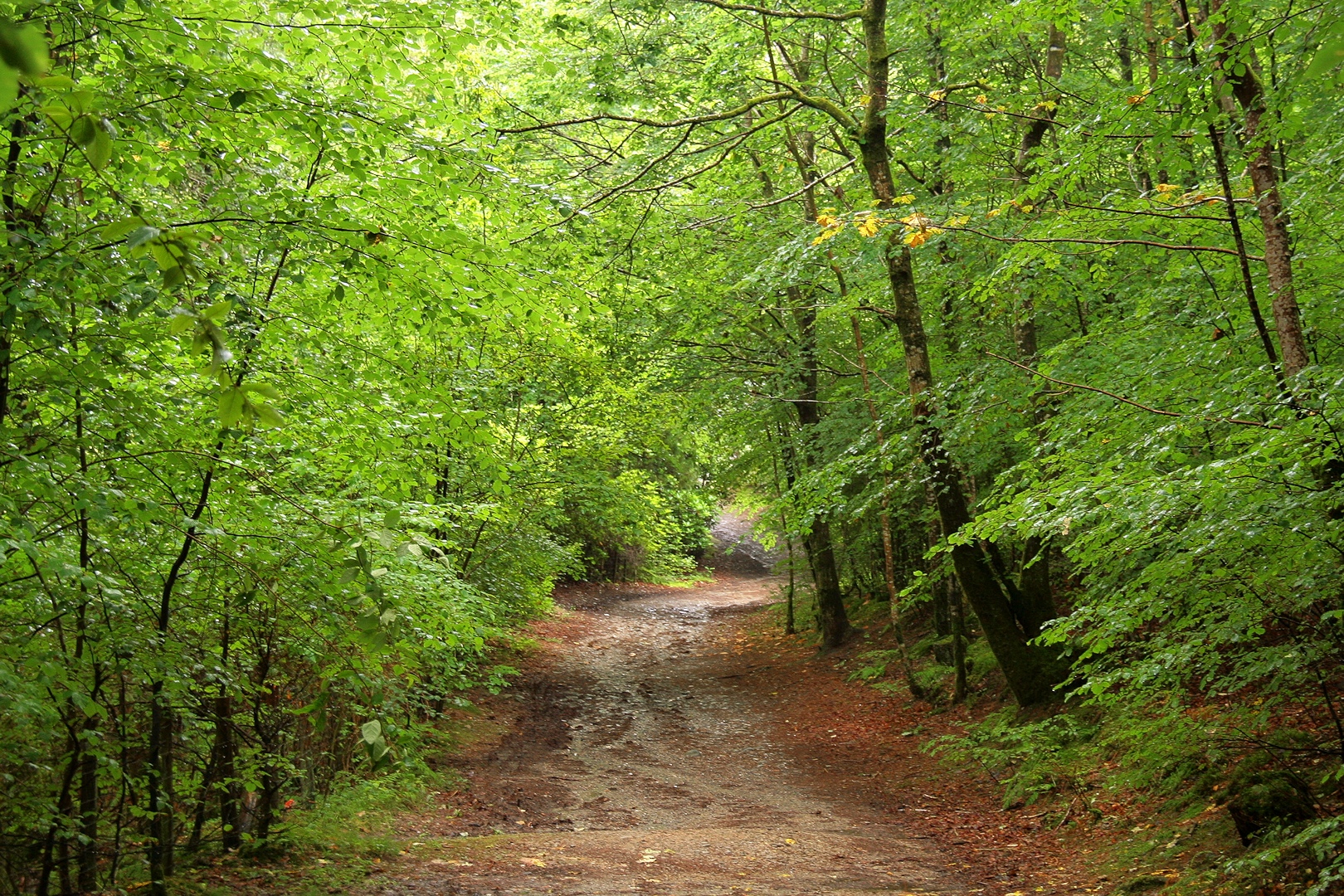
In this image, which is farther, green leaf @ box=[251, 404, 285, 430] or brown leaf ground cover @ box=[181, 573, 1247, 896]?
brown leaf ground cover @ box=[181, 573, 1247, 896]

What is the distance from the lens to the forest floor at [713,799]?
20.7 feet

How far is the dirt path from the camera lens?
628 cm

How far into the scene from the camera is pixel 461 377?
31.6 ft

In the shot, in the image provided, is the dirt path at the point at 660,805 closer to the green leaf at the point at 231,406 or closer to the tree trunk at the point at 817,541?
the tree trunk at the point at 817,541

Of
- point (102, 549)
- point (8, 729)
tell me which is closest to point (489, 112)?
point (102, 549)

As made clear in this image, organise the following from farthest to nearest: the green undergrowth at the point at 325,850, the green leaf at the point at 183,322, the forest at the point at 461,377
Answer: the green undergrowth at the point at 325,850 < the forest at the point at 461,377 < the green leaf at the point at 183,322

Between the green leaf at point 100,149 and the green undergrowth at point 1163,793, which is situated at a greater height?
the green leaf at point 100,149

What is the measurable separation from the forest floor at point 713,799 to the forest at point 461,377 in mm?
906

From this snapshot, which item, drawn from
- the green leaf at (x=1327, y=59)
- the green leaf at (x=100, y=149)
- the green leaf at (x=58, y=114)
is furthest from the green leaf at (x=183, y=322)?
the green leaf at (x=1327, y=59)

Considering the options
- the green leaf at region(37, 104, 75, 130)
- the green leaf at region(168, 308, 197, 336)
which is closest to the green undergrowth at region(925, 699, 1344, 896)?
the green leaf at region(168, 308, 197, 336)

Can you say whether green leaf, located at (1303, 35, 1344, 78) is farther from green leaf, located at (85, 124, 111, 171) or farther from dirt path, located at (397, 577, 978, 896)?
Result: dirt path, located at (397, 577, 978, 896)

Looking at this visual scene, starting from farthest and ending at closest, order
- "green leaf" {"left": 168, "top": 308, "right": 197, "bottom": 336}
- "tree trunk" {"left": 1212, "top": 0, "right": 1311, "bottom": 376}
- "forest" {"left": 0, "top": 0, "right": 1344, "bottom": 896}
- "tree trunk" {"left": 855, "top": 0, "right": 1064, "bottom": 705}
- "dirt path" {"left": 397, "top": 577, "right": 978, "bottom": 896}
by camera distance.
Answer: "tree trunk" {"left": 855, "top": 0, "right": 1064, "bottom": 705} < "dirt path" {"left": 397, "top": 577, "right": 978, "bottom": 896} < "tree trunk" {"left": 1212, "top": 0, "right": 1311, "bottom": 376} < "forest" {"left": 0, "top": 0, "right": 1344, "bottom": 896} < "green leaf" {"left": 168, "top": 308, "right": 197, "bottom": 336}

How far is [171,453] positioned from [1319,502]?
554cm

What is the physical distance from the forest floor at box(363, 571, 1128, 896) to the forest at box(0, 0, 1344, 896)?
35.7 inches
